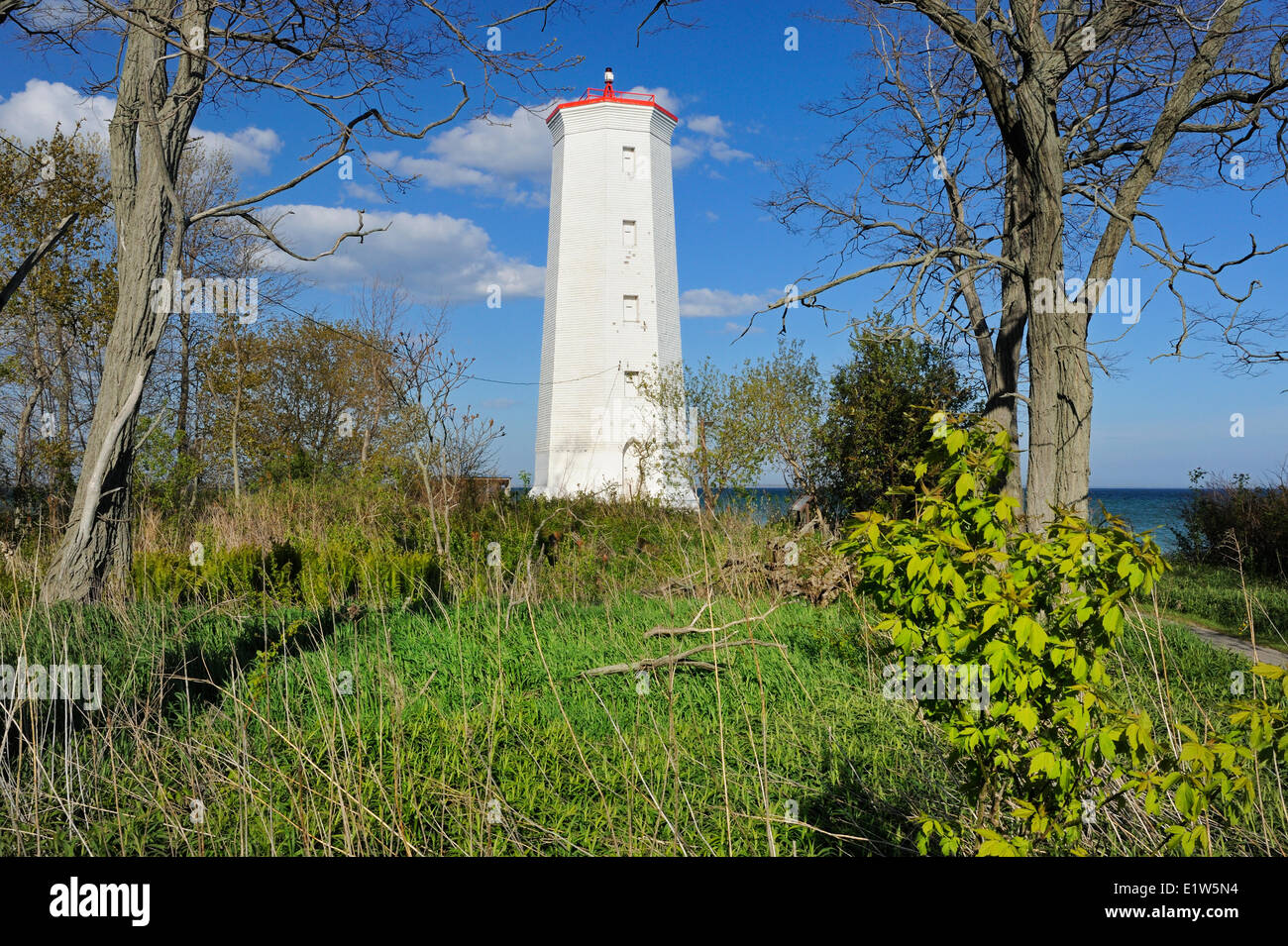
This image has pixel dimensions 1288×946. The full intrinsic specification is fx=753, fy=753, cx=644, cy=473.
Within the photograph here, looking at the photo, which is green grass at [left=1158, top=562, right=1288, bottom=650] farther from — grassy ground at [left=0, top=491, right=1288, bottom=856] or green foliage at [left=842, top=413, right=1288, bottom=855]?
green foliage at [left=842, top=413, right=1288, bottom=855]

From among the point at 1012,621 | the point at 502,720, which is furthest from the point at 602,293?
the point at 1012,621

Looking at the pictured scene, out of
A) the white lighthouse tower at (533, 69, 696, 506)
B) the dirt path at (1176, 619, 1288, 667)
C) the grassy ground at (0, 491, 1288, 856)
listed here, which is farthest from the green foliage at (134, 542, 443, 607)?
the white lighthouse tower at (533, 69, 696, 506)

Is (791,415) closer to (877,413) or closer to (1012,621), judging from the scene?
(877,413)

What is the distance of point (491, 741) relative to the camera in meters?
2.91

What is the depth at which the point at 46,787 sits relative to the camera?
3139 millimetres

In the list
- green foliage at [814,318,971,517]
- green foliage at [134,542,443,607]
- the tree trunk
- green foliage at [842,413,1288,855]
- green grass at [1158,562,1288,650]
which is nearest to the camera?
green foliage at [842,413,1288,855]

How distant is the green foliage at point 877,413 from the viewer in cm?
1190

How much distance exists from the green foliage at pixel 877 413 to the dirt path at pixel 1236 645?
175 inches

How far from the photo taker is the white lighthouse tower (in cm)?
1830

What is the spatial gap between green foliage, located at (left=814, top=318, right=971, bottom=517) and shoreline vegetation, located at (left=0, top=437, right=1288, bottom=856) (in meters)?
4.85

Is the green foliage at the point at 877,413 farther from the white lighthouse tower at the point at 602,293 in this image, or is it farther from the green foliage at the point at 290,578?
the green foliage at the point at 290,578
